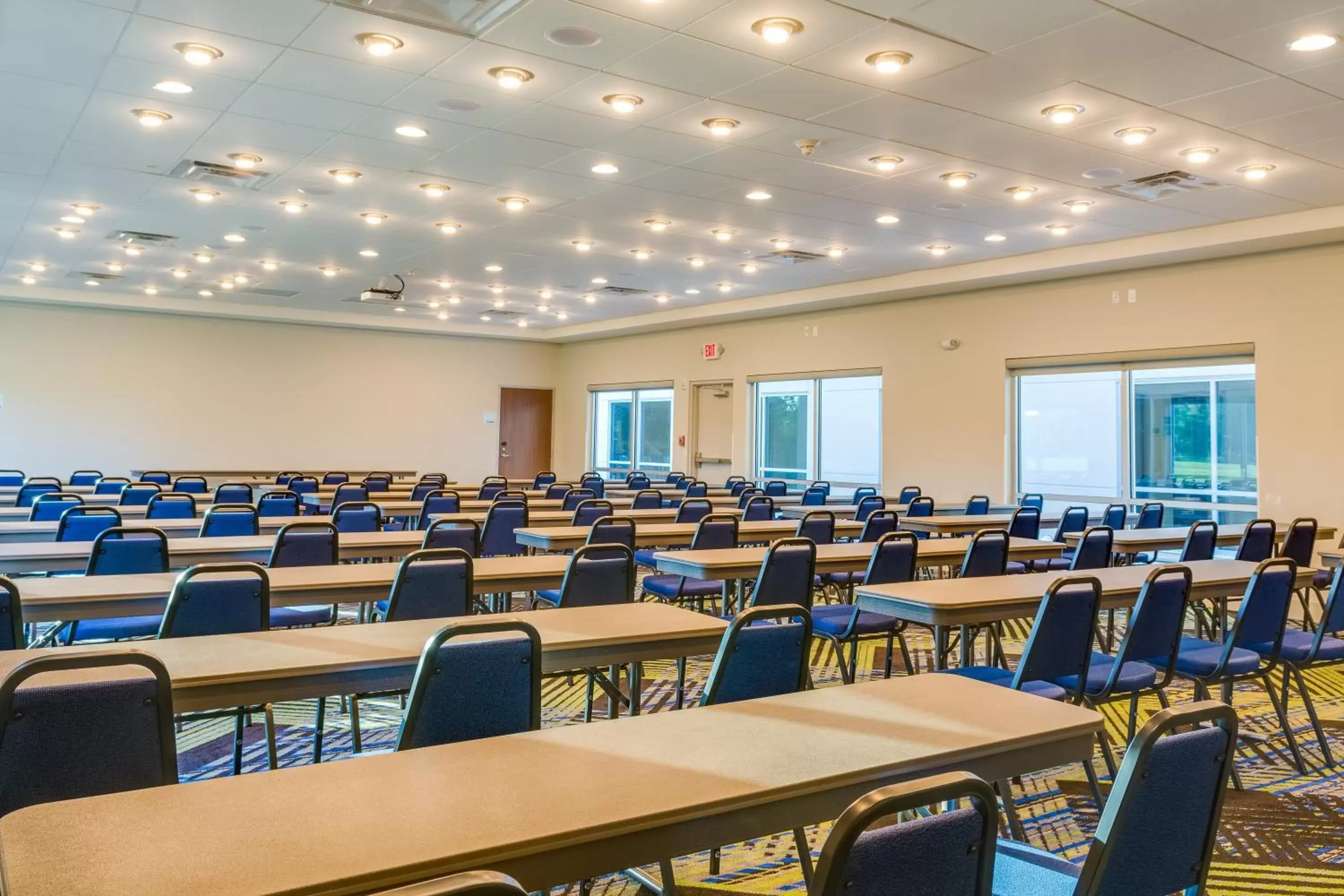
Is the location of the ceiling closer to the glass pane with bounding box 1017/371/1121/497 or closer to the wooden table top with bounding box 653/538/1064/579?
the glass pane with bounding box 1017/371/1121/497

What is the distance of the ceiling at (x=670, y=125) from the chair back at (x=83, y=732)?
3.74m

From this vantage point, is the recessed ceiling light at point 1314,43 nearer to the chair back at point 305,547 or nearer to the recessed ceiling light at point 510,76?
the recessed ceiling light at point 510,76

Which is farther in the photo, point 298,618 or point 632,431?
point 632,431

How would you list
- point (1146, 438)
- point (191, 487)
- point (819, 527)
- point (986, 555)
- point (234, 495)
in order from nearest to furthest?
point (986, 555) → point (819, 527) → point (234, 495) → point (191, 487) → point (1146, 438)

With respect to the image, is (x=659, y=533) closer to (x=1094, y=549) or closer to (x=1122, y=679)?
(x=1094, y=549)

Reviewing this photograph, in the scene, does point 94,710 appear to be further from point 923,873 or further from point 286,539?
point 286,539

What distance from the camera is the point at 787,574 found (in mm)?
4832

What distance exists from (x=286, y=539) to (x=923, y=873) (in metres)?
4.50

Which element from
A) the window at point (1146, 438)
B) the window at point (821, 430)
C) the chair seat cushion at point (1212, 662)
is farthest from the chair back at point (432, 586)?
the window at point (821, 430)

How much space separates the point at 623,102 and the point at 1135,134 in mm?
3422

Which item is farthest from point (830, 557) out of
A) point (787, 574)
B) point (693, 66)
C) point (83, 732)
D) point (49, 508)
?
point (49, 508)

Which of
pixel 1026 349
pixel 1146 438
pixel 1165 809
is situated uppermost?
pixel 1026 349

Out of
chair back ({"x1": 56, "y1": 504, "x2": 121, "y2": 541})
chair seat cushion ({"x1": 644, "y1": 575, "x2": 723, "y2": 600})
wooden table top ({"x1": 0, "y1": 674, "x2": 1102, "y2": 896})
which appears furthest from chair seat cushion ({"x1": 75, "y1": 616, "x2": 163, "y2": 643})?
wooden table top ({"x1": 0, "y1": 674, "x2": 1102, "y2": 896})

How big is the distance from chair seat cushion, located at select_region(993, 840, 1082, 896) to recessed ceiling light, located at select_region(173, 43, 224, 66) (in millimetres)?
5470
